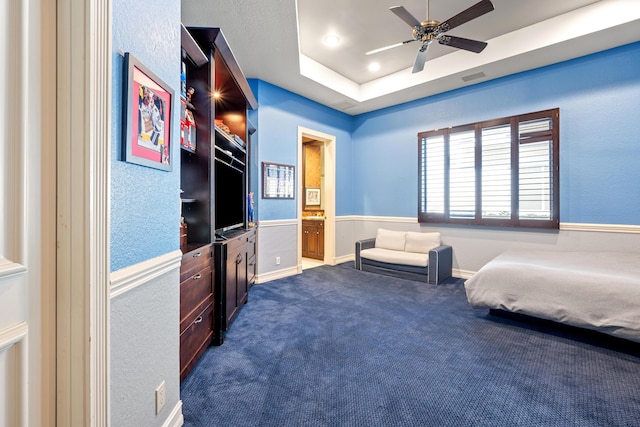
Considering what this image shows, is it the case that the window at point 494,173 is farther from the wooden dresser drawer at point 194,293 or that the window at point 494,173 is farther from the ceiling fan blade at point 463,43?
the wooden dresser drawer at point 194,293

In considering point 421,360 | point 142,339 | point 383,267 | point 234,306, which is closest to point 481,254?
point 383,267

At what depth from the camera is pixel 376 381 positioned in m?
1.87

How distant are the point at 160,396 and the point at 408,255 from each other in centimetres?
371

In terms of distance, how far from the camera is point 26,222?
73 centimetres

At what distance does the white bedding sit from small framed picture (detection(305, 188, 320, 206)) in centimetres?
395

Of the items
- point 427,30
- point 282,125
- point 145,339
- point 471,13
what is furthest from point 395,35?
point 145,339

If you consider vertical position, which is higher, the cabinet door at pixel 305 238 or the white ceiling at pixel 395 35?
the white ceiling at pixel 395 35

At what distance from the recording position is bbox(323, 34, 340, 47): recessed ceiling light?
3.63m

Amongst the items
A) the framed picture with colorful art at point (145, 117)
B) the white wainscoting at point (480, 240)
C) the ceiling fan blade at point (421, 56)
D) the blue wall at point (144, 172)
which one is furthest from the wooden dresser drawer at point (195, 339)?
the ceiling fan blade at point (421, 56)

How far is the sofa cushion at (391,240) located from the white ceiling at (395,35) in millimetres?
2316

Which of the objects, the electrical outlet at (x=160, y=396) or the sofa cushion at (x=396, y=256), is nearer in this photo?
the electrical outlet at (x=160, y=396)

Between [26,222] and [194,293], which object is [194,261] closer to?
[194,293]

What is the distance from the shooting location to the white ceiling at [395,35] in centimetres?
289

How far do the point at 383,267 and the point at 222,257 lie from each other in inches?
113
